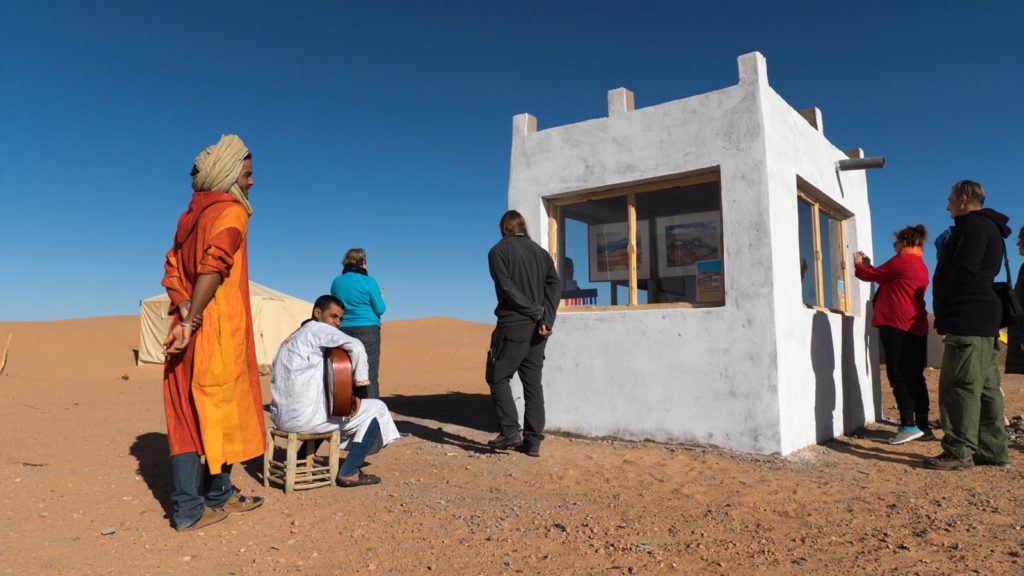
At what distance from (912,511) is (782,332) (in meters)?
1.81

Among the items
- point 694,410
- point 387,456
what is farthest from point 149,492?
point 694,410

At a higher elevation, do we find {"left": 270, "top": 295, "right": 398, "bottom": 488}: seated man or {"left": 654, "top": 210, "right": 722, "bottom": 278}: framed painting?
{"left": 654, "top": 210, "right": 722, "bottom": 278}: framed painting

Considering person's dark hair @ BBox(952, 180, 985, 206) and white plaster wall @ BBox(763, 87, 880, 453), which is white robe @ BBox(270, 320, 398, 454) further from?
person's dark hair @ BBox(952, 180, 985, 206)

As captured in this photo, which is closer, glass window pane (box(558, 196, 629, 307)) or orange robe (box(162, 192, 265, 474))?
orange robe (box(162, 192, 265, 474))

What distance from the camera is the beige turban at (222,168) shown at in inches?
140

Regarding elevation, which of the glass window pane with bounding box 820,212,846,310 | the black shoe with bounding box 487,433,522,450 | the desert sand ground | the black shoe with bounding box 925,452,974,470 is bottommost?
the desert sand ground

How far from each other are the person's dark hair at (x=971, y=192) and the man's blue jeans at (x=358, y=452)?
15.2 feet

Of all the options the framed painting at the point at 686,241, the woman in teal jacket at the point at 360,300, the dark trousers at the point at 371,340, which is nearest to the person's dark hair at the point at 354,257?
the woman in teal jacket at the point at 360,300

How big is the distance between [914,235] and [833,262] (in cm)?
118

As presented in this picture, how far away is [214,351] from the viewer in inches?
131

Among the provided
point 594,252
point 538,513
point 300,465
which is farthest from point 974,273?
point 300,465

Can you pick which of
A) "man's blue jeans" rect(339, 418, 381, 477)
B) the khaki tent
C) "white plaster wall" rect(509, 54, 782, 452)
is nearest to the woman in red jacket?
"white plaster wall" rect(509, 54, 782, 452)

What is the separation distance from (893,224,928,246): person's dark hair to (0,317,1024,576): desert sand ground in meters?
1.84

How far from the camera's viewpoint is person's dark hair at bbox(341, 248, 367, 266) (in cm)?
626
